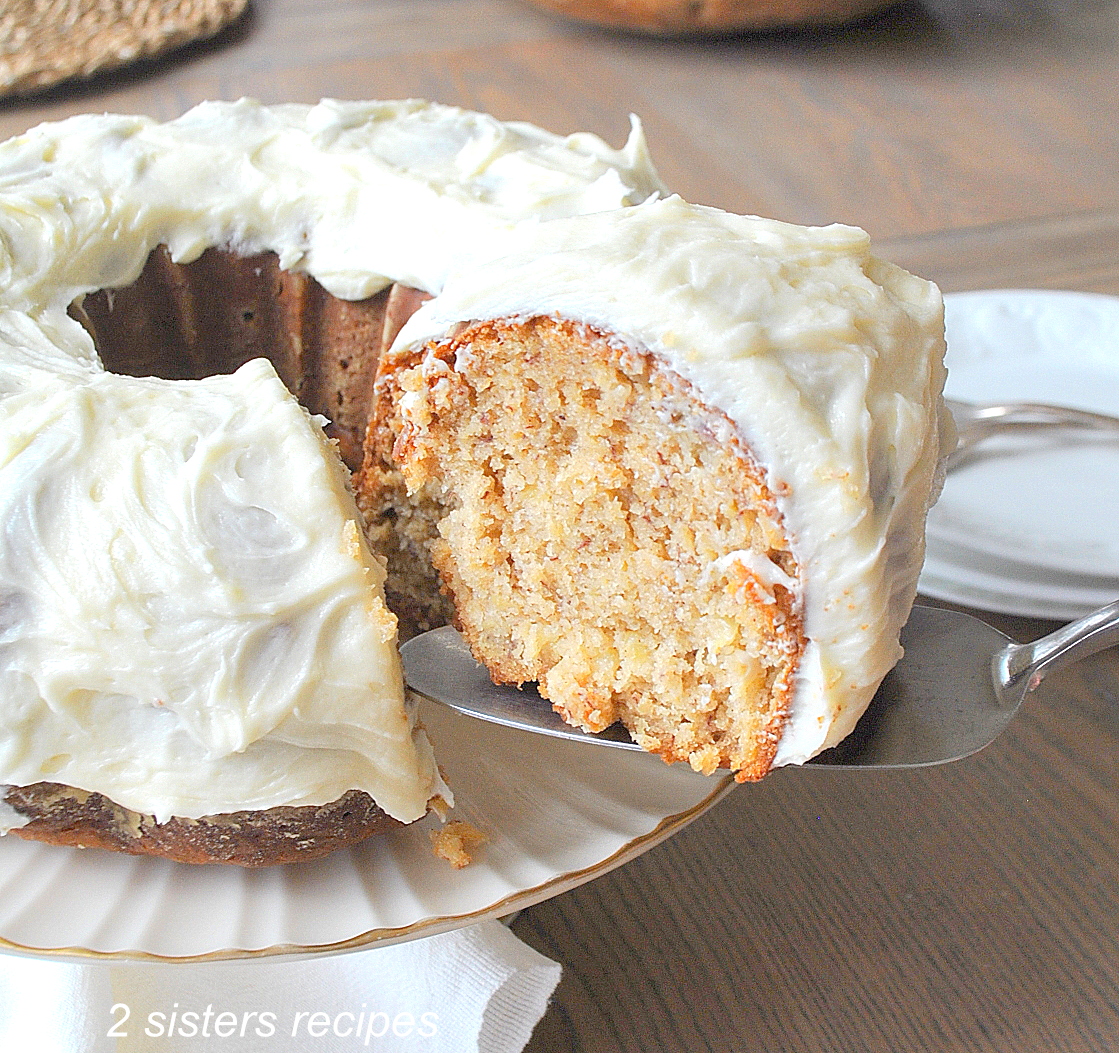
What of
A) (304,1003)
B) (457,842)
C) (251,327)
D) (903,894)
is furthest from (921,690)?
(251,327)

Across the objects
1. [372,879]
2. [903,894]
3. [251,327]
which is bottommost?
[903,894]

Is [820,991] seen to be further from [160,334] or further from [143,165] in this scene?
[143,165]

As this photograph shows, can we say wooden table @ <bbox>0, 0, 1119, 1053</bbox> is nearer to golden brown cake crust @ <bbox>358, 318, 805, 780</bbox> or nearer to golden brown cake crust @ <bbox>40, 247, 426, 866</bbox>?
golden brown cake crust @ <bbox>358, 318, 805, 780</bbox>

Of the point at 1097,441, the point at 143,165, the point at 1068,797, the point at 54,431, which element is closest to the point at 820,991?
the point at 1068,797

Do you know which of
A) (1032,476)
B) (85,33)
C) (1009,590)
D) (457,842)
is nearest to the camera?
(457,842)

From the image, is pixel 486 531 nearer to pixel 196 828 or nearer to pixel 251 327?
pixel 196 828

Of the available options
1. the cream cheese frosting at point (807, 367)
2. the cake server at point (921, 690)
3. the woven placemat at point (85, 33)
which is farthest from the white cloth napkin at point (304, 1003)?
the woven placemat at point (85, 33)
